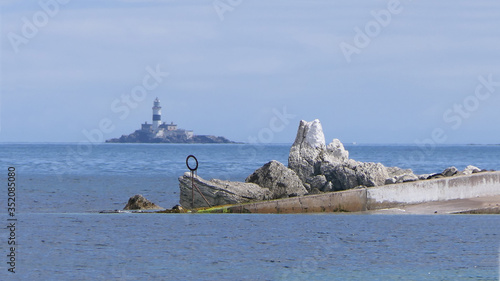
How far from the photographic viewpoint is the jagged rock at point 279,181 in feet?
90.2

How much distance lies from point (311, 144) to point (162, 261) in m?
14.6

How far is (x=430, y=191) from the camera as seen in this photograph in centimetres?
2619

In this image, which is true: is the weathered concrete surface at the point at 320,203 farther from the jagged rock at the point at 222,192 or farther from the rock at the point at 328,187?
the rock at the point at 328,187

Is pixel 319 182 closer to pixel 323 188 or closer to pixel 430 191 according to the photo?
pixel 323 188

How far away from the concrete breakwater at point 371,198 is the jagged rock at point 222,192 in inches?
22.5

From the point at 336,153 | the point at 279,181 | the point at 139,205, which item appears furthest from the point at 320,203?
the point at 139,205

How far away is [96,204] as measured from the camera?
35.4m

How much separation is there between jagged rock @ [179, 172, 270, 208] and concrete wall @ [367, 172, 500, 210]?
11.9 ft

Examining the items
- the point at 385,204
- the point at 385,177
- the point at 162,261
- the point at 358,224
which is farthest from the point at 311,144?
the point at 162,261

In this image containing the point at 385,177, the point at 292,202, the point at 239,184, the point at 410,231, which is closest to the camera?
the point at 410,231

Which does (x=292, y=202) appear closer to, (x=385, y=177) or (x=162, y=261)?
(x=385, y=177)

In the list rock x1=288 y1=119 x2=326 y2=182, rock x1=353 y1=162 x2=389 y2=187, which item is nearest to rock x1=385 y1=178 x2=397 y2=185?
rock x1=353 y1=162 x2=389 y2=187

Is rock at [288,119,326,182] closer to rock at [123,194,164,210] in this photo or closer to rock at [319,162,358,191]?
rock at [319,162,358,191]

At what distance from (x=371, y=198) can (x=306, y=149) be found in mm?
5763
